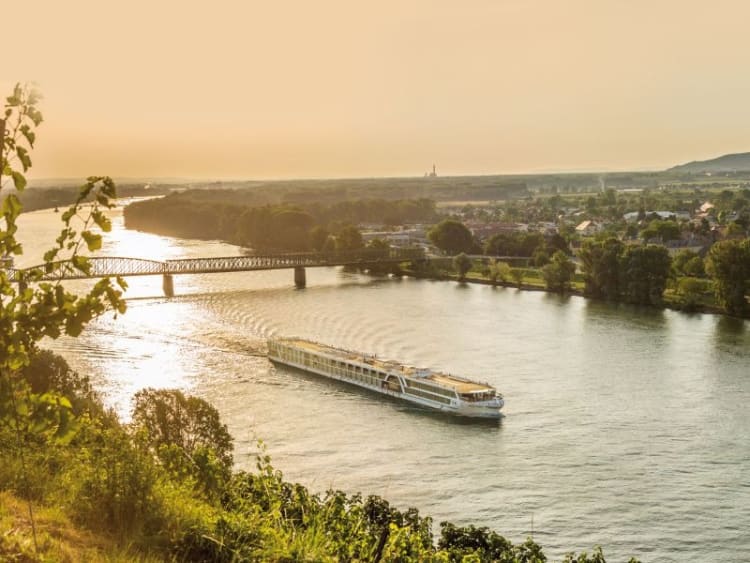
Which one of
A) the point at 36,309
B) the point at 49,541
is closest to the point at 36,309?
the point at 36,309

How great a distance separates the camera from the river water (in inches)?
274

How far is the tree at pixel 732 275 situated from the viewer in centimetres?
1681

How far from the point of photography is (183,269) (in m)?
20.8

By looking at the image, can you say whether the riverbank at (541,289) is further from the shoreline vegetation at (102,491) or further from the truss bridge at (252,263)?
the shoreline vegetation at (102,491)

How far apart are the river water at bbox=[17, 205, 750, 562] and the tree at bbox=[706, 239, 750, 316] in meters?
0.56

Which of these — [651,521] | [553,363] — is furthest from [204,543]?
[553,363]

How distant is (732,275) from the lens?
56.0 feet

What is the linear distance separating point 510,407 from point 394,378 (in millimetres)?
1596

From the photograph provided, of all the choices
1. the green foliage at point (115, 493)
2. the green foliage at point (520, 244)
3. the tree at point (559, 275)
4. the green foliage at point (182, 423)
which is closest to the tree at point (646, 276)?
the tree at point (559, 275)

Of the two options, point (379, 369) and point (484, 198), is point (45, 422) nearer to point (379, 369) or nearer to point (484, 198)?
point (379, 369)

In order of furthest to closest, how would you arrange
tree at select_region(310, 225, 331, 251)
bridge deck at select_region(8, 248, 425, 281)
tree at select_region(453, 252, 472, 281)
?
tree at select_region(310, 225, 331, 251) < tree at select_region(453, 252, 472, 281) < bridge deck at select_region(8, 248, 425, 281)

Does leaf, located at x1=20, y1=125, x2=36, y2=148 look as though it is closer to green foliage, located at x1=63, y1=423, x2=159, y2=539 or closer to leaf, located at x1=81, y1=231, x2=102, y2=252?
leaf, located at x1=81, y1=231, x2=102, y2=252

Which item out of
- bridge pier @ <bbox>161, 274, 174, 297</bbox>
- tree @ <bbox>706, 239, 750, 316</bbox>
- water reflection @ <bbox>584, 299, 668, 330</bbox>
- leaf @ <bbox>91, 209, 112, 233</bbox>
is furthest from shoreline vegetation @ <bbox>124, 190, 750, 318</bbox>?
leaf @ <bbox>91, 209, 112, 233</bbox>

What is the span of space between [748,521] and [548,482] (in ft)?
5.33
